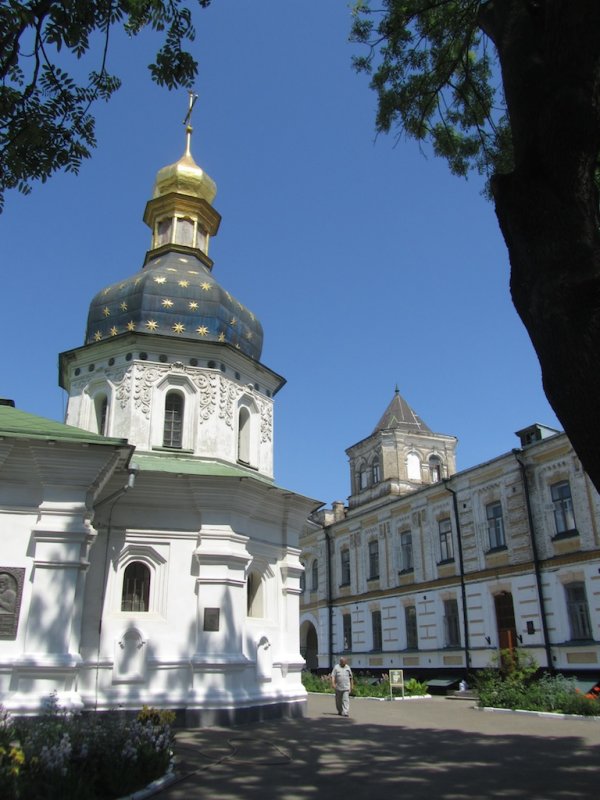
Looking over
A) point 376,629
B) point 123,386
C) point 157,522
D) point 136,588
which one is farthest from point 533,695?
point 376,629

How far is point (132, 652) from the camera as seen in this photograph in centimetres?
1259

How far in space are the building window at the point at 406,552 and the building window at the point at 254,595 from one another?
549 inches

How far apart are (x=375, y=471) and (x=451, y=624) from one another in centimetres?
1780

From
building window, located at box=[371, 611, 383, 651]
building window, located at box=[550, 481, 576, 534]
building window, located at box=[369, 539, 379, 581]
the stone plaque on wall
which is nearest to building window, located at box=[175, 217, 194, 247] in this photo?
the stone plaque on wall

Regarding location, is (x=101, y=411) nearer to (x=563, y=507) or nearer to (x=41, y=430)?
(x=41, y=430)

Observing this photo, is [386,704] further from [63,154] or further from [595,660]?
[63,154]

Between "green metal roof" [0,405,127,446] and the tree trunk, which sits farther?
"green metal roof" [0,405,127,446]

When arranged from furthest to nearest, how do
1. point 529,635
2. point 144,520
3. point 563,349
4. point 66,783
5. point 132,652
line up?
point 529,635 → point 144,520 → point 132,652 → point 66,783 → point 563,349

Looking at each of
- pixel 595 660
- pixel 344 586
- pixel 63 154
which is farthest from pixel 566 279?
pixel 344 586

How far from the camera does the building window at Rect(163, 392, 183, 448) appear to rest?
15539 millimetres

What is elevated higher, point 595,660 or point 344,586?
point 344,586

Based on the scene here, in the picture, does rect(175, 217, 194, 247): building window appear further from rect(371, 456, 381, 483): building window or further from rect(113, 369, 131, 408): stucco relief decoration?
rect(371, 456, 381, 483): building window

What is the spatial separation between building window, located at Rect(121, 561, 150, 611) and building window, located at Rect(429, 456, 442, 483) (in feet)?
101

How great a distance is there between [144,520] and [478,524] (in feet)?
47.9
